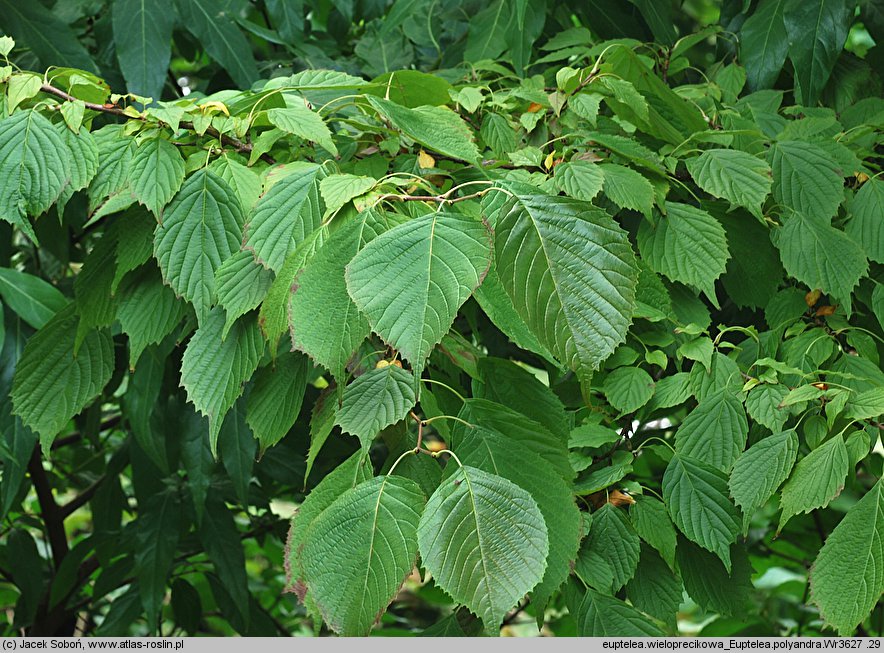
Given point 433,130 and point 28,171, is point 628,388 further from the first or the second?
point 28,171

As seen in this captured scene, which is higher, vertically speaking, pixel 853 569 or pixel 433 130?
pixel 433 130

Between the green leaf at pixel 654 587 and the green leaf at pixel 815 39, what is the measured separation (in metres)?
0.65

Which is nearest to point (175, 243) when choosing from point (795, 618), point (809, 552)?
point (809, 552)

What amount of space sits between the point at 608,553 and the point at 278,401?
12.4 inches

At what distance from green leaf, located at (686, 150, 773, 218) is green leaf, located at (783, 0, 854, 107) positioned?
34 cm

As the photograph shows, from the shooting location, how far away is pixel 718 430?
2.53 ft

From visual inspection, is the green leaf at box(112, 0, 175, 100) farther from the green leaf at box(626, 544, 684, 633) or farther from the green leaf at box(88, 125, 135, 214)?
the green leaf at box(626, 544, 684, 633)

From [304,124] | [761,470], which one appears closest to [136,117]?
[304,124]

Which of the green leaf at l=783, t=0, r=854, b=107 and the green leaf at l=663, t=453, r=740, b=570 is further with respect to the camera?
the green leaf at l=783, t=0, r=854, b=107

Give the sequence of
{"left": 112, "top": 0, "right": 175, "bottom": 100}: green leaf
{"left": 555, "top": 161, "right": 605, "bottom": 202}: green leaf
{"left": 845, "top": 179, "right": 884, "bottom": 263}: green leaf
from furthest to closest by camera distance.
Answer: {"left": 112, "top": 0, "right": 175, "bottom": 100}: green leaf → {"left": 845, "top": 179, "right": 884, "bottom": 263}: green leaf → {"left": 555, "top": 161, "right": 605, "bottom": 202}: green leaf

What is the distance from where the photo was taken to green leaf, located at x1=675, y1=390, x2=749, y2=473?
765mm

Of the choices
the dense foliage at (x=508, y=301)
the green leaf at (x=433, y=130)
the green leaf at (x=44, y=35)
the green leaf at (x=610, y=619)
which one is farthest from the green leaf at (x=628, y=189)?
the green leaf at (x=44, y=35)

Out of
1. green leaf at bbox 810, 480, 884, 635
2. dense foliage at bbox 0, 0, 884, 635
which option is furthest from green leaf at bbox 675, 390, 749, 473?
green leaf at bbox 810, 480, 884, 635

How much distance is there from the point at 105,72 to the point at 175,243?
0.82 metres
